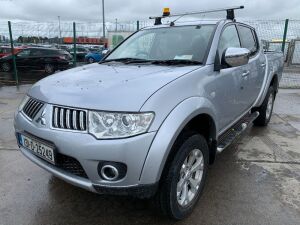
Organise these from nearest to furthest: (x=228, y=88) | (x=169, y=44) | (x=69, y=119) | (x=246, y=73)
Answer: (x=69, y=119) → (x=228, y=88) → (x=169, y=44) → (x=246, y=73)

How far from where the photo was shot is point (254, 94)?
432cm

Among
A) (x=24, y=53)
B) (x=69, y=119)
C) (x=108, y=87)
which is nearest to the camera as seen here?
(x=69, y=119)

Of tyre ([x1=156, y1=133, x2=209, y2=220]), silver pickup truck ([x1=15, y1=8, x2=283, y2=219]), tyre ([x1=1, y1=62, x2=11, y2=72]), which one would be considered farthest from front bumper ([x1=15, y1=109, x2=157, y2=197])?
tyre ([x1=1, y1=62, x2=11, y2=72])

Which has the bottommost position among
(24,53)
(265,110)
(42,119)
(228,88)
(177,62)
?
(265,110)

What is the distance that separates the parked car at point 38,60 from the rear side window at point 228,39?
1325 centimetres

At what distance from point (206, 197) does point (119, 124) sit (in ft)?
4.75

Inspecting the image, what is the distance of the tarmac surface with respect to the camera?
2701 millimetres

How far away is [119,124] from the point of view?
213 cm

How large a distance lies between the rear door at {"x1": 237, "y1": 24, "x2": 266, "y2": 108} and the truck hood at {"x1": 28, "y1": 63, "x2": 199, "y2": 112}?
4.51 ft

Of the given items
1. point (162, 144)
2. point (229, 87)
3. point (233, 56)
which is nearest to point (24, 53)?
point (229, 87)

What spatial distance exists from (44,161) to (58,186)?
857mm

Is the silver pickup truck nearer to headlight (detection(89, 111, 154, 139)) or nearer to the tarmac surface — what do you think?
headlight (detection(89, 111, 154, 139))

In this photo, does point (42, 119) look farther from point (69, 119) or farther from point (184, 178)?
point (184, 178)

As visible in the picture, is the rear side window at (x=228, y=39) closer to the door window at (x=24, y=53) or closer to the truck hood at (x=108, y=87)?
the truck hood at (x=108, y=87)
